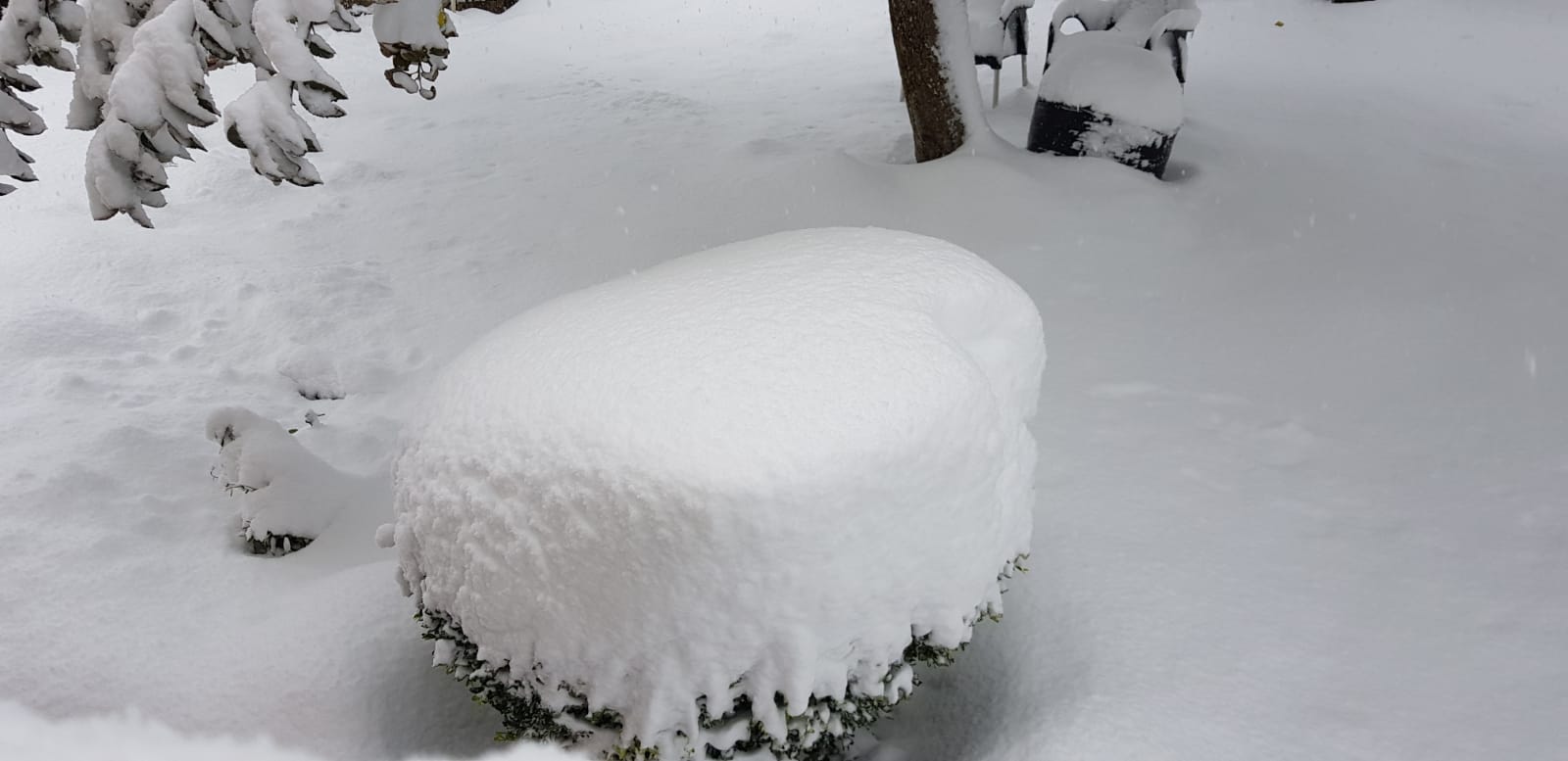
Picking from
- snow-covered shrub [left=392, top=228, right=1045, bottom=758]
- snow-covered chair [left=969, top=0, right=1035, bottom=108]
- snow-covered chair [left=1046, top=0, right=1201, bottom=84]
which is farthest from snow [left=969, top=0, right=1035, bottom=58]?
snow-covered shrub [left=392, top=228, right=1045, bottom=758]

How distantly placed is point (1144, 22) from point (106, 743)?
7847mm

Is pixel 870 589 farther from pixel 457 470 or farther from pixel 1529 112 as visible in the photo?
pixel 1529 112

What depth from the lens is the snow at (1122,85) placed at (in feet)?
19.5

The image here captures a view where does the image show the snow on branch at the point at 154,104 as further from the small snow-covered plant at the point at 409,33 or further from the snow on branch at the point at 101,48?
the small snow-covered plant at the point at 409,33

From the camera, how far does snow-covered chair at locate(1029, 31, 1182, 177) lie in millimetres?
5953

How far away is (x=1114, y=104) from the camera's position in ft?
19.6

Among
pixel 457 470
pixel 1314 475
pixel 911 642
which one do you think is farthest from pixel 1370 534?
pixel 457 470

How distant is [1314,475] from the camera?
3.67 meters

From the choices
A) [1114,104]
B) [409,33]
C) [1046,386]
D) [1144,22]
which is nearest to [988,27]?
[1144,22]

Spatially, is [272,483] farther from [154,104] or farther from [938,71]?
[938,71]

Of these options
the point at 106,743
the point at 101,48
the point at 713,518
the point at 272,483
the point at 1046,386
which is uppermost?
the point at 106,743

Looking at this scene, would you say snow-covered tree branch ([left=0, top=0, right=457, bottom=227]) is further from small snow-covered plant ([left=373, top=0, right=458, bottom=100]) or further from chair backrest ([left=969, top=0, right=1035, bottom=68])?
chair backrest ([left=969, top=0, right=1035, bottom=68])

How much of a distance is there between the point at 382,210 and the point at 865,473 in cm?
522

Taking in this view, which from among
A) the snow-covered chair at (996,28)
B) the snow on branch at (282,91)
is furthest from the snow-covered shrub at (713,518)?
the snow-covered chair at (996,28)
